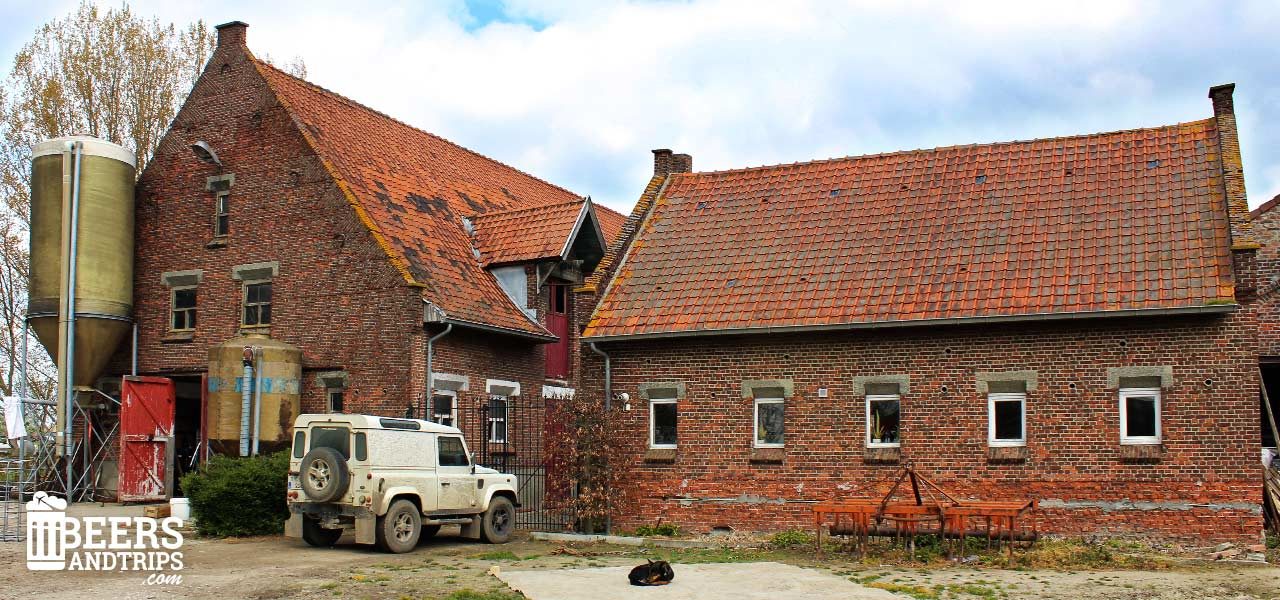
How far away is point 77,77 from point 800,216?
23.5 meters

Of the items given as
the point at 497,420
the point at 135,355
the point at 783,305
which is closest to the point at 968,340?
the point at 783,305

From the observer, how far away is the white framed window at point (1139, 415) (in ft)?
60.3

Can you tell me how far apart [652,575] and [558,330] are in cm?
1432

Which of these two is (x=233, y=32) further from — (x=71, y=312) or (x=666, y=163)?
(x=666, y=163)

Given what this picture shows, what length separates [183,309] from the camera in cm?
2686

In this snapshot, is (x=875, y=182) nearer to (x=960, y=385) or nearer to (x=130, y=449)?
(x=960, y=385)

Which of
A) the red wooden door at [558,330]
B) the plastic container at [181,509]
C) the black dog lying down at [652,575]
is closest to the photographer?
the black dog lying down at [652,575]

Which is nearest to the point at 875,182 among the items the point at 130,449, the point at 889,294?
the point at 889,294

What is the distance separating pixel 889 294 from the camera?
20.2m

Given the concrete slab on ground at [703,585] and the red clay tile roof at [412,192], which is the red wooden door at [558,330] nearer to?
the red clay tile roof at [412,192]

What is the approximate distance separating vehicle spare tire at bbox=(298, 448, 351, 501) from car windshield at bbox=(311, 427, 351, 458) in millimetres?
203

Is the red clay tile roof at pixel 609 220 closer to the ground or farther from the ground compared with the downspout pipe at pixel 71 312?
farther from the ground

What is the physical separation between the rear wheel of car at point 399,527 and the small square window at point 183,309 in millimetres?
10641

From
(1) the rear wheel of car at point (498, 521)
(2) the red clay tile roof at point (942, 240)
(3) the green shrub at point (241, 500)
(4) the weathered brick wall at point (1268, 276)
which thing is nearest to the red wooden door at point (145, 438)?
(3) the green shrub at point (241, 500)
